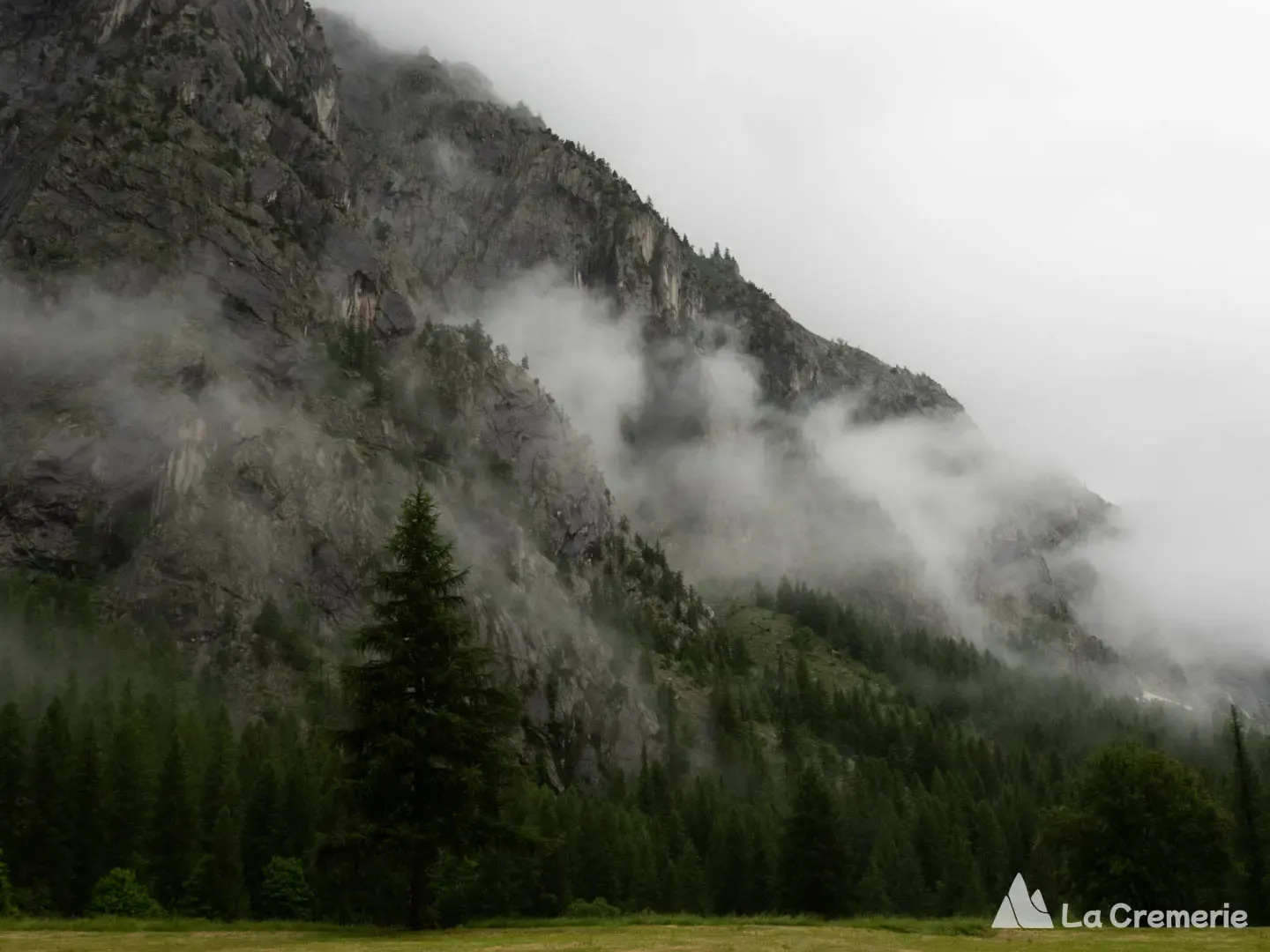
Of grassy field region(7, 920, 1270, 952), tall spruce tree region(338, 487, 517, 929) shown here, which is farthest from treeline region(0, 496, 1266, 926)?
grassy field region(7, 920, 1270, 952)

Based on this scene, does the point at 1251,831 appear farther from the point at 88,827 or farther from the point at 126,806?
the point at 88,827

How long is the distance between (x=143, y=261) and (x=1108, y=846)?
561ft

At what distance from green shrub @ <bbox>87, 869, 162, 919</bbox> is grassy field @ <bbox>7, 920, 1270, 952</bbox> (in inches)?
1354

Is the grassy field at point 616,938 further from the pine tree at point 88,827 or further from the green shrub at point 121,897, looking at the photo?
the pine tree at point 88,827

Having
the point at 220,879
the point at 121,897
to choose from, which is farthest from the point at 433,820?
the point at 220,879

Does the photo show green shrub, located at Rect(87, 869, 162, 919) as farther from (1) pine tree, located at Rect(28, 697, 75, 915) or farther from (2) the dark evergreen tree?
(2) the dark evergreen tree

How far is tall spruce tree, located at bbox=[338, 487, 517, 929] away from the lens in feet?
109

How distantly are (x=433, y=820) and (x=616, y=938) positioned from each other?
773cm

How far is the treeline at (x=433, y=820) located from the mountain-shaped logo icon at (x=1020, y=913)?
16.0 m

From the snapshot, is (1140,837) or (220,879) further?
(220,879)

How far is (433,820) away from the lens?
33.4m

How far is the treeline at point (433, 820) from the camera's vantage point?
3406 cm

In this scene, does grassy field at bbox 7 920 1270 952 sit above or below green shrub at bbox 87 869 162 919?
above

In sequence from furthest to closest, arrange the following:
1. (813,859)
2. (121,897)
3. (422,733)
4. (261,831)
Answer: (261,831) < (813,859) < (121,897) < (422,733)
